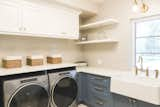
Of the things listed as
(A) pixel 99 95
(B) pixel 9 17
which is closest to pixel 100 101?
(A) pixel 99 95

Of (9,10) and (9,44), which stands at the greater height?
(9,10)

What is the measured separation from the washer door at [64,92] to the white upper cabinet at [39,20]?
97 centimetres

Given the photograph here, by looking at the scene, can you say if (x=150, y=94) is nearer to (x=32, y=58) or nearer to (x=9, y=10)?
(x=32, y=58)

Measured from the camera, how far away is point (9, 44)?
2.54 meters

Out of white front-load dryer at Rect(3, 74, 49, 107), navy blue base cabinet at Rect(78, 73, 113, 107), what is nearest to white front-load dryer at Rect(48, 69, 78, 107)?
white front-load dryer at Rect(3, 74, 49, 107)

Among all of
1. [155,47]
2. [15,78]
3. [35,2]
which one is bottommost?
[15,78]

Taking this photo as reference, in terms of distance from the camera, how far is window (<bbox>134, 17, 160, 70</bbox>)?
248 cm

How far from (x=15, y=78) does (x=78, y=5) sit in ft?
6.41

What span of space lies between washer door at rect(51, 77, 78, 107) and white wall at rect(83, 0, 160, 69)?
1015 mm

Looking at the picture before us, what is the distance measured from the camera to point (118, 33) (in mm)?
2926

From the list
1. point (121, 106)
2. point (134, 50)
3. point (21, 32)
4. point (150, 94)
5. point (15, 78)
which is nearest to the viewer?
point (150, 94)

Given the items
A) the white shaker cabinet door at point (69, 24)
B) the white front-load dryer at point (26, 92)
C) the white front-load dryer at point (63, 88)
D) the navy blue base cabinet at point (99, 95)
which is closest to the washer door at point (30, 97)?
the white front-load dryer at point (26, 92)

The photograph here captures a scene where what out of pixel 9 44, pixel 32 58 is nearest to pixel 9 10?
pixel 9 44

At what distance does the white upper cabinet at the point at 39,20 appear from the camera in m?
2.19
